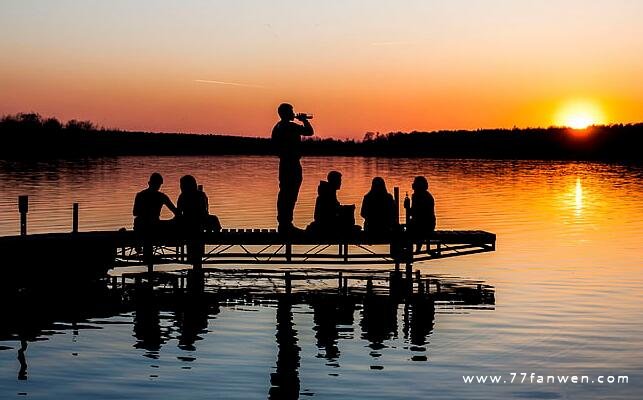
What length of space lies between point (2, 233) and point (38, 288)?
1588 centimetres

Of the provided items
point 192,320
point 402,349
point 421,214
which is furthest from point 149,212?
point 402,349

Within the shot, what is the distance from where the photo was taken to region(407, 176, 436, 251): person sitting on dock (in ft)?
78.3

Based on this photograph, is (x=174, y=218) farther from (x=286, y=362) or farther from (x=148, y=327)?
(x=286, y=362)

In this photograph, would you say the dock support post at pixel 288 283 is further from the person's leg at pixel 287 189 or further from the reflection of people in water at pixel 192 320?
the reflection of people in water at pixel 192 320

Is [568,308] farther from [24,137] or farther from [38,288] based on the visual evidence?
[24,137]

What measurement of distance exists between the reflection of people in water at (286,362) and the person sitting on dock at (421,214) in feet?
13.7

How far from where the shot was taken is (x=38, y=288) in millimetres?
23047

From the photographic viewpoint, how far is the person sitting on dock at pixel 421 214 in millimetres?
23859

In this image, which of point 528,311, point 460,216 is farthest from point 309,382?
point 460,216

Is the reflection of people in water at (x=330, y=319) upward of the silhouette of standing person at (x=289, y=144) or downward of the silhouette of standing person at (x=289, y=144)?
downward

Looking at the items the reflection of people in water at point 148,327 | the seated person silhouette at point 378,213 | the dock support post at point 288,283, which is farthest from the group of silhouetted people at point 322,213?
the reflection of people in water at point 148,327

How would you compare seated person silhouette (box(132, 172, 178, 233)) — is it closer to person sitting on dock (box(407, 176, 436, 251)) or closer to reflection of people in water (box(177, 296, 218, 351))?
reflection of people in water (box(177, 296, 218, 351))

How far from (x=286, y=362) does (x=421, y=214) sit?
28.6 feet

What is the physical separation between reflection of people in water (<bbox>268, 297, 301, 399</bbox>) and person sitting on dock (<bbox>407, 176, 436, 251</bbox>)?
4.16 metres
